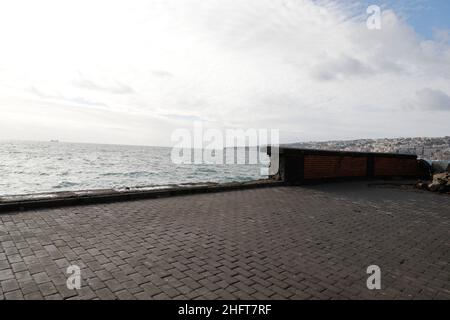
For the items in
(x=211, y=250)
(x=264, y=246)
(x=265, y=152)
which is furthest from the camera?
(x=265, y=152)

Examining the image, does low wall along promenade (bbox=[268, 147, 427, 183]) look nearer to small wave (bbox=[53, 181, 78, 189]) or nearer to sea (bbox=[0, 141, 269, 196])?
sea (bbox=[0, 141, 269, 196])

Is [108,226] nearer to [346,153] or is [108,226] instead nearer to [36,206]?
[36,206]

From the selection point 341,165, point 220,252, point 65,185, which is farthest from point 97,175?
point 220,252

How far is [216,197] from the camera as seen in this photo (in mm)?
8719

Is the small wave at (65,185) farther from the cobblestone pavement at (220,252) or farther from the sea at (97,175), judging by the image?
the cobblestone pavement at (220,252)

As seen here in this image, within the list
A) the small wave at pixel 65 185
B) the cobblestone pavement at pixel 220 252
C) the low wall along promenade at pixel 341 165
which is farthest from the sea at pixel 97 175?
the cobblestone pavement at pixel 220 252

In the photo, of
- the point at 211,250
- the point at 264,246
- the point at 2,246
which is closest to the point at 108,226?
the point at 2,246

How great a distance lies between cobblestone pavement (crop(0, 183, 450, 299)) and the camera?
3.29 metres

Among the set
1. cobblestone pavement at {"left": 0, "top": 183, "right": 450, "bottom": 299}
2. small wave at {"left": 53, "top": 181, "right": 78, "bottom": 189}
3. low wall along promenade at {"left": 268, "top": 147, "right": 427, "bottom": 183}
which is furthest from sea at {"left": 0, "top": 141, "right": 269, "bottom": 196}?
cobblestone pavement at {"left": 0, "top": 183, "right": 450, "bottom": 299}

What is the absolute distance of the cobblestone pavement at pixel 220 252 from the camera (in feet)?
10.8

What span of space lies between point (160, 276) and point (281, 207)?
4762 millimetres

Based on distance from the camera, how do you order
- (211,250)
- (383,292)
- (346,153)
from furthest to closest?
(346,153) < (211,250) < (383,292)

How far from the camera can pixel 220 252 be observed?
173 inches

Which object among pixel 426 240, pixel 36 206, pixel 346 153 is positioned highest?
pixel 346 153
